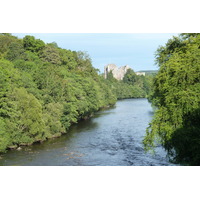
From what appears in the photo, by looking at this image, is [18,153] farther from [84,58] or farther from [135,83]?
[135,83]

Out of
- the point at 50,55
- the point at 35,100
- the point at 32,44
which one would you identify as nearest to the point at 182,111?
the point at 35,100

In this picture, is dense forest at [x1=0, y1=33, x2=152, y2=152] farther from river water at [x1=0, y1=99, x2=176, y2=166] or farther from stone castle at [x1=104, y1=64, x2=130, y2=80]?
stone castle at [x1=104, y1=64, x2=130, y2=80]

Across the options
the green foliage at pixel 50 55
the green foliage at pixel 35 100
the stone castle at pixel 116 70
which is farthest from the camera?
the stone castle at pixel 116 70

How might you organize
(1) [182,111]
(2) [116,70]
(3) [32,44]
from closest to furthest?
(1) [182,111]
(3) [32,44]
(2) [116,70]

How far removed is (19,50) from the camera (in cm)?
3709

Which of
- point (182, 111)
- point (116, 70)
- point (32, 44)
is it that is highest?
point (32, 44)

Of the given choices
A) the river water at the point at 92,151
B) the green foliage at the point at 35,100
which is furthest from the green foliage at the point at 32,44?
the river water at the point at 92,151

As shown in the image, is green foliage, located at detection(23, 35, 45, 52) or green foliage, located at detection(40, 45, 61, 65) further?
green foliage, located at detection(23, 35, 45, 52)

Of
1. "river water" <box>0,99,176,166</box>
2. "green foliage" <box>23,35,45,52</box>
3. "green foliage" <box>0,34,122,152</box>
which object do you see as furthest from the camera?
"green foliage" <box>23,35,45,52</box>

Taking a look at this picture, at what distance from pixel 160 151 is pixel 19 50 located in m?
24.8

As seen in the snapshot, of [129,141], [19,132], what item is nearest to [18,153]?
[19,132]

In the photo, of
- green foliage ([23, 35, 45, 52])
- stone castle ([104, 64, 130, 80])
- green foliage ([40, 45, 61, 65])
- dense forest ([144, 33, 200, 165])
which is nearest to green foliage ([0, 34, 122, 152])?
green foliage ([40, 45, 61, 65])

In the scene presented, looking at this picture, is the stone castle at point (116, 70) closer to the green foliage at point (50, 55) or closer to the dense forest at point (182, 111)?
the green foliage at point (50, 55)

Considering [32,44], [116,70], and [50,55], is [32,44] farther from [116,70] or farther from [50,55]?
[116,70]
